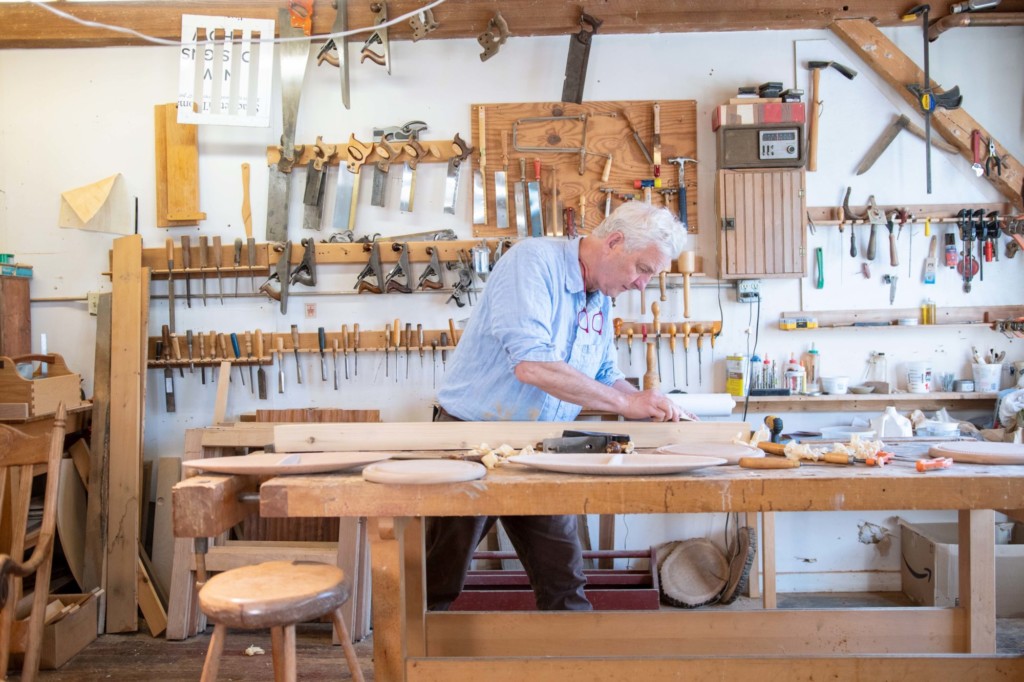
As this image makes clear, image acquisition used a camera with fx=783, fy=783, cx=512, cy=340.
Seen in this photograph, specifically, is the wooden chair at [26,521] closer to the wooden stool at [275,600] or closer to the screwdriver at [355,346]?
the wooden stool at [275,600]

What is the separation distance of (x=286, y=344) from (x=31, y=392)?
3.83ft

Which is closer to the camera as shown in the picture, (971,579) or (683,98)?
(971,579)

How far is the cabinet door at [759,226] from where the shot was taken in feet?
13.0

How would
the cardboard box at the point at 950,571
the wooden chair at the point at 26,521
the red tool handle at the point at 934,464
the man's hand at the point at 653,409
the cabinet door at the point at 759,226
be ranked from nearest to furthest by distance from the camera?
the red tool handle at the point at 934,464
the man's hand at the point at 653,409
the wooden chair at the point at 26,521
the cardboard box at the point at 950,571
the cabinet door at the point at 759,226

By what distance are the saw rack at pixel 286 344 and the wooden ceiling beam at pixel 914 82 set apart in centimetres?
256

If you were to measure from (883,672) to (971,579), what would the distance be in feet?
1.65

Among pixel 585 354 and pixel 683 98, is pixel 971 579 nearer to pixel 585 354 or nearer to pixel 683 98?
pixel 585 354

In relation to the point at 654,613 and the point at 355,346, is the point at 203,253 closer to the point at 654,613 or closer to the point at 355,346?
the point at 355,346

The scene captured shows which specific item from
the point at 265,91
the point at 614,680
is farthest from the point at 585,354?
the point at 265,91

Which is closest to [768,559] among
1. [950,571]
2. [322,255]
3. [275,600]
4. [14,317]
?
[950,571]

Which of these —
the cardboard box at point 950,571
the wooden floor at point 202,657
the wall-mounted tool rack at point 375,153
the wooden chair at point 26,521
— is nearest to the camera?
the wooden chair at point 26,521

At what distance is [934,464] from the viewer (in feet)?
5.81

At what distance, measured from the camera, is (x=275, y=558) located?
3492 millimetres

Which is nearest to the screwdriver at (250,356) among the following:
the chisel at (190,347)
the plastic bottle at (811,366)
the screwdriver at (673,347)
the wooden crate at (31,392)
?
the chisel at (190,347)
